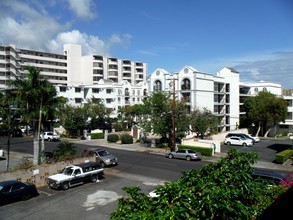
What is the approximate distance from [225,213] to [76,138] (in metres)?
53.4

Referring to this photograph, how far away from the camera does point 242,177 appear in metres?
10.1

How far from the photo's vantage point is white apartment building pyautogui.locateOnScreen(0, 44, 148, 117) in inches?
3200

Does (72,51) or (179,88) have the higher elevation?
(72,51)

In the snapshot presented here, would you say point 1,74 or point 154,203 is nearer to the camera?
Result: point 154,203

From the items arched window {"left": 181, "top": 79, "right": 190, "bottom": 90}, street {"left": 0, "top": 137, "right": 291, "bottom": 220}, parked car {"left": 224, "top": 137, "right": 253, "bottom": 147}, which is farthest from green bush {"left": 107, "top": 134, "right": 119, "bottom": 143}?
parked car {"left": 224, "top": 137, "right": 253, "bottom": 147}

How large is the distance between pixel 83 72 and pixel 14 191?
9824 cm

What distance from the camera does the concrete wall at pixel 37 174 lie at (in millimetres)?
23181

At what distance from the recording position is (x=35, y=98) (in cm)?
2678

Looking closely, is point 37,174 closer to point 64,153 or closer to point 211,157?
point 64,153

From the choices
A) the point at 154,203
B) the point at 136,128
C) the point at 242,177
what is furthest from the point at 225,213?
the point at 136,128

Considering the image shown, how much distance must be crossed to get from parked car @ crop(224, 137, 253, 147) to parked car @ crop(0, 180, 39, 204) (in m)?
35.1

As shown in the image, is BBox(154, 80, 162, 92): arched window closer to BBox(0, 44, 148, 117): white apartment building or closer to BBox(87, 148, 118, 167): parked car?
BBox(0, 44, 148, 117): white apartment building

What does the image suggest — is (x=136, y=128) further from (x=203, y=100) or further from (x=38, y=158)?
(x=38, y=158)

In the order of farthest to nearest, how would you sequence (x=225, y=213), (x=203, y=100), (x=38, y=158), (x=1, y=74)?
(x=1, y=74), (x=203, y=100), (x=38, y=158), (x=225, y=213)
